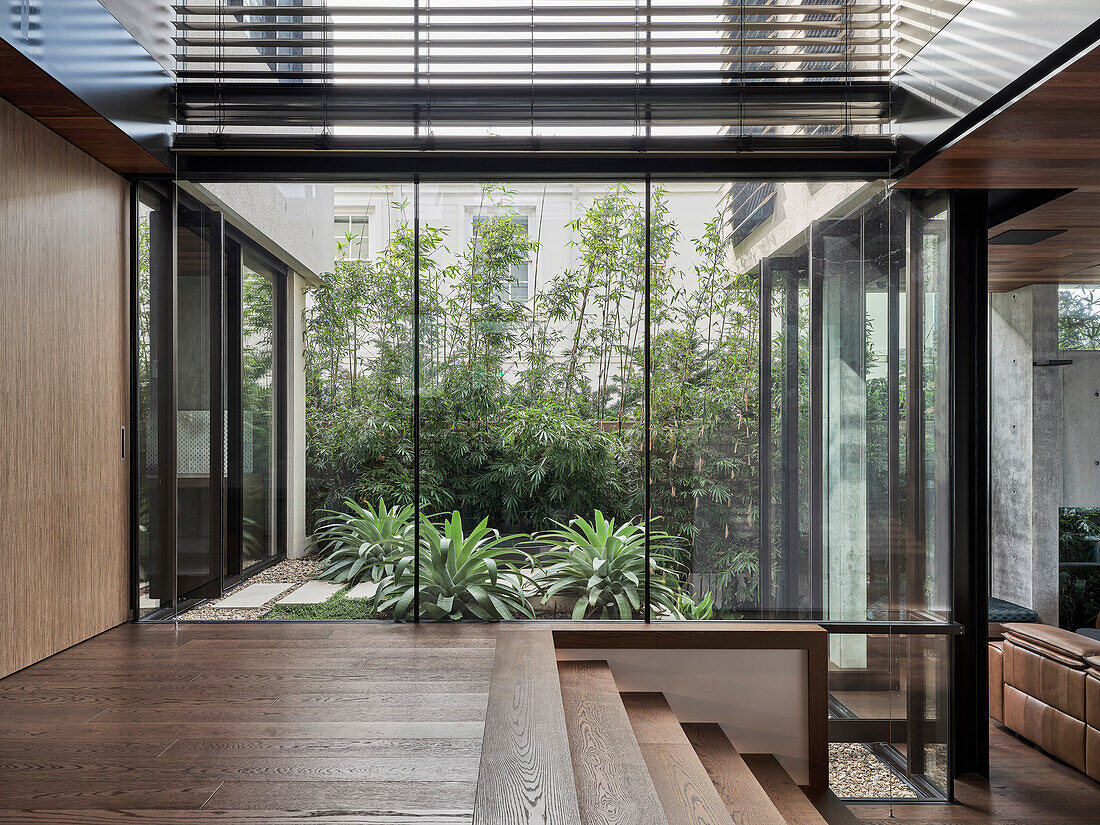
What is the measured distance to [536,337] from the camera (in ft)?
12.4

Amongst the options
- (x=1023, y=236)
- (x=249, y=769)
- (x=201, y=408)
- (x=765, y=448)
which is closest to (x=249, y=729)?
(x=249, y=769)

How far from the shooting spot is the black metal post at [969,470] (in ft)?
12.2

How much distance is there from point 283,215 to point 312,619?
2.11 metres

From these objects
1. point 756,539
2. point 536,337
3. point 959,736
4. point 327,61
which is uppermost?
point 327,61

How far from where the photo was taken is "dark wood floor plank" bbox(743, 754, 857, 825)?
9.60 ft

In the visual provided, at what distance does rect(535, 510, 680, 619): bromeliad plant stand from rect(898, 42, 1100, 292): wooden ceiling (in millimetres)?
2194

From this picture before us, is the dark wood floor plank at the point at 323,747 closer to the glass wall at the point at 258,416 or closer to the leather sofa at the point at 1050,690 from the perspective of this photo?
the glass wall at the point at 258,416

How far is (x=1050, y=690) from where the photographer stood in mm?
4234

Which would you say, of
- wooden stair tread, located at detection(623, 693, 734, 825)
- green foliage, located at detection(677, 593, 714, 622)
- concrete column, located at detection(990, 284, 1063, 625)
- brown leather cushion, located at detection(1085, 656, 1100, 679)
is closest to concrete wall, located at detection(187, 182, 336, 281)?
green foliage, located at detection(677, 593, 714, 622)

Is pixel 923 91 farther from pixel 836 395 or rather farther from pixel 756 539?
pixel 756 539

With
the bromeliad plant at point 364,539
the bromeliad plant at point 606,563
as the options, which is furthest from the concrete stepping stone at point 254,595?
the bromeliad plant at point 606,563

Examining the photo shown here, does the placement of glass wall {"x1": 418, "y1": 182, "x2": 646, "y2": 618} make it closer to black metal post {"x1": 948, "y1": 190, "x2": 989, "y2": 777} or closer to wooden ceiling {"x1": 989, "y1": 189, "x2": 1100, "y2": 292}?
black metal post {"x1": 948, "y1": 190, "x2": 989, "y2": 777}

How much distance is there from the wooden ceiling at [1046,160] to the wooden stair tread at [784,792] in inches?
109

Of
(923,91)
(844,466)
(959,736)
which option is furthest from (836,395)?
(959,736)
